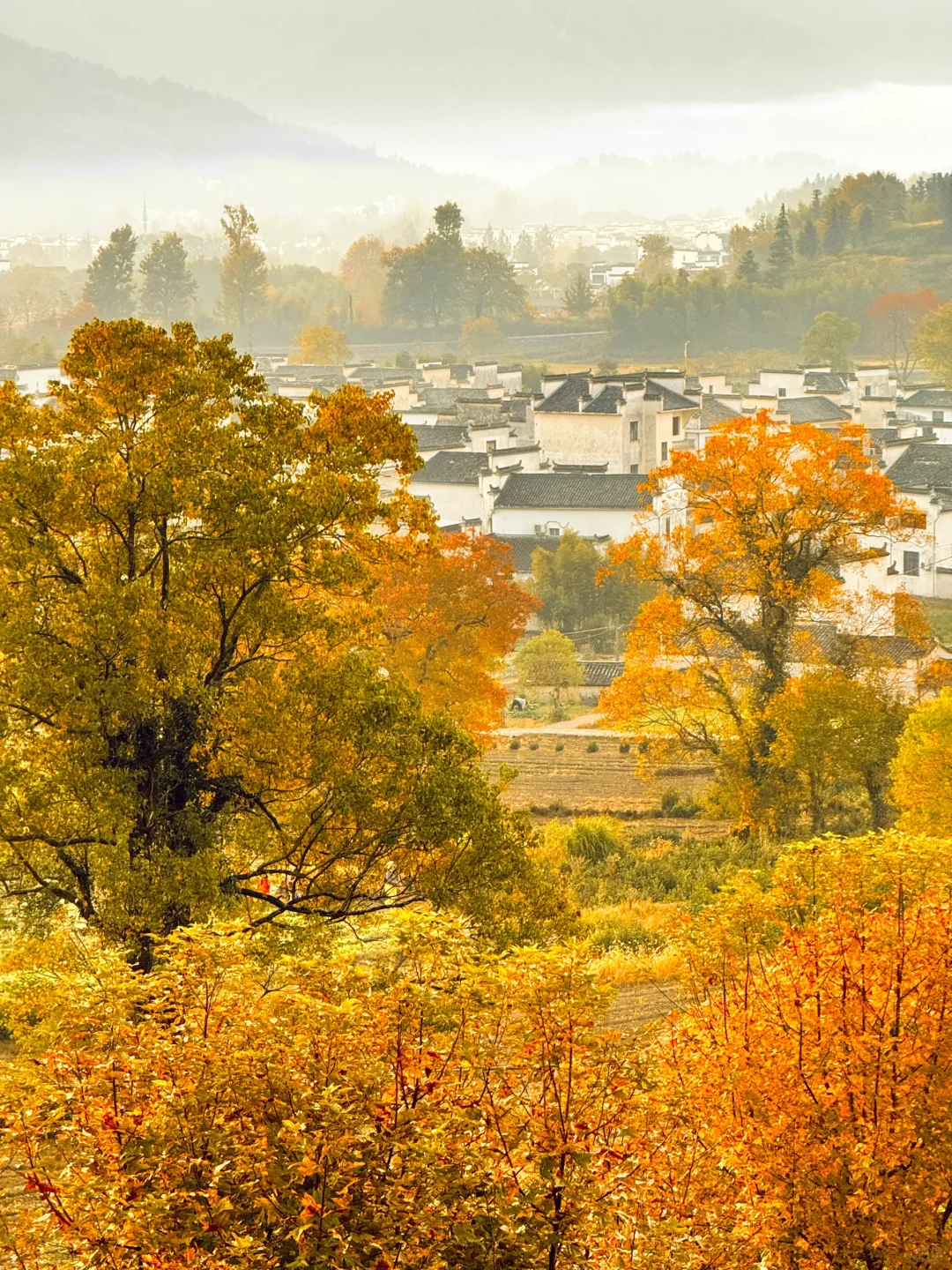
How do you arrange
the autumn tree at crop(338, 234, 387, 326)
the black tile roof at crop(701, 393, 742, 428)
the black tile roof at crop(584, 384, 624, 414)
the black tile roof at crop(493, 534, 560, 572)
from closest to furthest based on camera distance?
1. the black tile roof at crop(493, 534, 560, 572)
2. the black tile roof at crop(584, 384, 624, 414)
3. the black tile roof at crop(701, 393, 742, 428)
4. the autumn tree at crop(338, 234, 387, 326)

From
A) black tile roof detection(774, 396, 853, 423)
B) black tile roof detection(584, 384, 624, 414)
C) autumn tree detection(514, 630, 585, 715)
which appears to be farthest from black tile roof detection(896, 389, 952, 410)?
autumn tree detection(514, 630, 585, 715)

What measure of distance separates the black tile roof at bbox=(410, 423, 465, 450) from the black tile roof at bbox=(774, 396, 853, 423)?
1330cm

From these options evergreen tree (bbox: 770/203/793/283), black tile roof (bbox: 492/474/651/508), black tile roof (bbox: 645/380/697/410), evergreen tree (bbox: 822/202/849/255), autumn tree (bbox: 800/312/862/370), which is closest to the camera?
black tile roof (bbox: 492/474/651/508)

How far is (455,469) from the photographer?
48469mm

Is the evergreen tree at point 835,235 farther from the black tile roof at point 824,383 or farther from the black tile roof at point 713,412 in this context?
the black tile roof at point 713,412

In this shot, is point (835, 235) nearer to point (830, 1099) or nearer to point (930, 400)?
point (930, 400)

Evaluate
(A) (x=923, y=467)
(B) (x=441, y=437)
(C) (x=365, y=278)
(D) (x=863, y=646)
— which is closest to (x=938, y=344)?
(A) (x=923, y=467)

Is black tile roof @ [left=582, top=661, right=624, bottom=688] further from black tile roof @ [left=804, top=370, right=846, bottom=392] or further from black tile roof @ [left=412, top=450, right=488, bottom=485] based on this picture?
black tile roof @ [left=804, top=370, right=846, bottom=392]

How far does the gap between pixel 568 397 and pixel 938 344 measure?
98.4 ft

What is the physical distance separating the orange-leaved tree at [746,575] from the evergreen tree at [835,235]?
80490mm

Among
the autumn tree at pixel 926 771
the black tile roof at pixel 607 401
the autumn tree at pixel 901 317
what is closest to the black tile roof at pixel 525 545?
the black tile roof at pixel 607 401

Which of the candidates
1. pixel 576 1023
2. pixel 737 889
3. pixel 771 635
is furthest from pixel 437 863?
pixel 771 635

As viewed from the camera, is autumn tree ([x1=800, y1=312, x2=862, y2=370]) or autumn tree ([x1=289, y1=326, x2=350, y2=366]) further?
autumn tree ([x1=289, y1=326, x2=350, y2=366])

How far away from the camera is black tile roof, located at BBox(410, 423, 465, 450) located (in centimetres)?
5262
